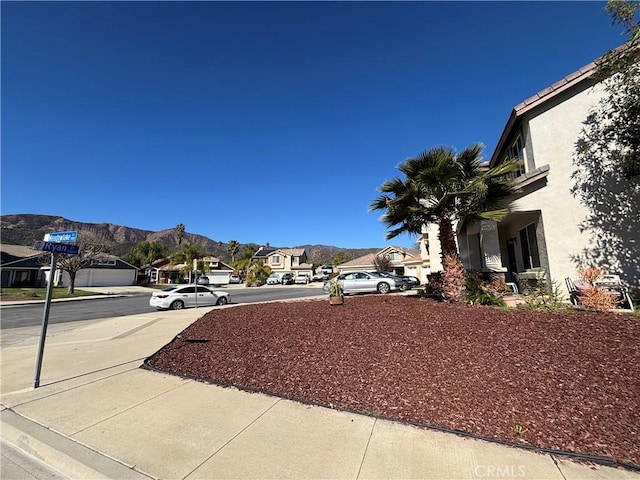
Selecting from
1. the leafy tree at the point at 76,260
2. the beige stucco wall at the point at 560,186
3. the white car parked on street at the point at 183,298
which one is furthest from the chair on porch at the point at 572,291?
the leafy tree at the point at 76,260

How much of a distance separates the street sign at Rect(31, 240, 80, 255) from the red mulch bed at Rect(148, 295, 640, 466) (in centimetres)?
261

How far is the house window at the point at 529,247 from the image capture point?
11.2 metres

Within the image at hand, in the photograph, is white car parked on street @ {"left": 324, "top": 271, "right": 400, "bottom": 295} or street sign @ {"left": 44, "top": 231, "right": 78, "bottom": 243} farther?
white car parked on street @ {"left": 324, "top": 271, "right": 400, "bottom": 295}

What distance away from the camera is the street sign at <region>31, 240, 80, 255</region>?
519 centimetres

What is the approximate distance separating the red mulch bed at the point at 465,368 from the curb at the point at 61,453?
79.2 inches

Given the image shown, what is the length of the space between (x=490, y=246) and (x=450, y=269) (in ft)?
18.7

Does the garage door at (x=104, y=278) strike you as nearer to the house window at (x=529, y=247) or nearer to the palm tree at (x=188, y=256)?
the palm tree at (x=188, y=256)

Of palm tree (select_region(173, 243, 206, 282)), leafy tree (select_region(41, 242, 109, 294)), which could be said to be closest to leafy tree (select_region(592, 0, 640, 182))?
leafy tree (select_region(41, 242, 109, 294))

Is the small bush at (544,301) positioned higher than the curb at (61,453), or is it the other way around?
the small bush at (544,301)

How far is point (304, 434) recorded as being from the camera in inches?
136

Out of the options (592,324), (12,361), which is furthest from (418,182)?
(12,361)

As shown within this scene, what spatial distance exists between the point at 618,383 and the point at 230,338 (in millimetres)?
6802

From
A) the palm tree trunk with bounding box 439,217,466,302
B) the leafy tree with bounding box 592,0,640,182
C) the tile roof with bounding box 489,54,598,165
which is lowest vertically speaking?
the palm tree trunk with bounding box 439,217,466,302

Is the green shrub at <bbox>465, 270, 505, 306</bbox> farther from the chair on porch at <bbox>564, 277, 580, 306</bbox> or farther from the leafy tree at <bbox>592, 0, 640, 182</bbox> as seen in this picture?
the leafy tree at <bbox>592, 0, 640, 182</bbox>
